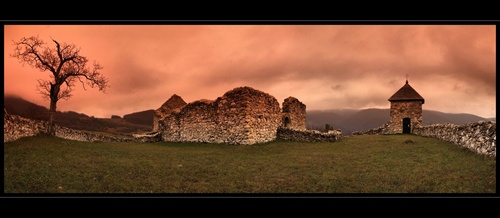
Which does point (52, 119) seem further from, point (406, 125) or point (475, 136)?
point (406, 125)

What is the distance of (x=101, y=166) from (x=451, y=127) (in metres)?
19.6

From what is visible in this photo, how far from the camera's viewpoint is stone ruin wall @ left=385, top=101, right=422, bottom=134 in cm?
3500

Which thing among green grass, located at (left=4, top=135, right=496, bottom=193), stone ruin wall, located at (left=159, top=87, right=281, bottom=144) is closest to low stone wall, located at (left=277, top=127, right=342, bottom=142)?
stone ruin wall, located at (left=159, top=87, right=281, bottom=144)

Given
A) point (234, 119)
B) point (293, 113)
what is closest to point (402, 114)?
point (293, 113)

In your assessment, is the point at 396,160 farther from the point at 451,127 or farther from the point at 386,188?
the point at 451,127

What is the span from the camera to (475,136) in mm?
14367

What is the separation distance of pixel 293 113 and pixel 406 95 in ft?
47.3

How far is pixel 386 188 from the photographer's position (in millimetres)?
9641

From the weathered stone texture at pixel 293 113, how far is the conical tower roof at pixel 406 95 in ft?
36.3

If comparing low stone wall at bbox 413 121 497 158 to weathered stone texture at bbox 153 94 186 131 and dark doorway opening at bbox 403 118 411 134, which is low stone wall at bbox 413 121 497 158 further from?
weathered stone texture at bbox 153 94 186 131

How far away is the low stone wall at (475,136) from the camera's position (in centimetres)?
1250

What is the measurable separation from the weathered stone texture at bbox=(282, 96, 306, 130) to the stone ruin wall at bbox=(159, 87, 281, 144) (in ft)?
13.9

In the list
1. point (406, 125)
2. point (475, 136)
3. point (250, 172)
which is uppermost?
point (406, 125)
